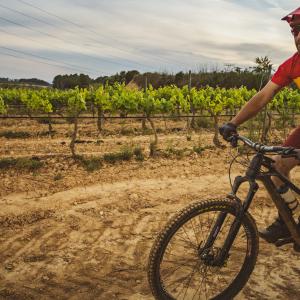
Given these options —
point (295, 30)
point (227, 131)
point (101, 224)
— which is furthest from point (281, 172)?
point (101, 224)

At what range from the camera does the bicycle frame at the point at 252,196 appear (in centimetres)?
270

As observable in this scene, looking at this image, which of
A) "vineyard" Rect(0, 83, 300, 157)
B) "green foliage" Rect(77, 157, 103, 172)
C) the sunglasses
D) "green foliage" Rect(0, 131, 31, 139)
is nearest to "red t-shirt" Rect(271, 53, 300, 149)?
the sunglasses

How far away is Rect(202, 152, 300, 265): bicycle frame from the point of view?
2699 mm

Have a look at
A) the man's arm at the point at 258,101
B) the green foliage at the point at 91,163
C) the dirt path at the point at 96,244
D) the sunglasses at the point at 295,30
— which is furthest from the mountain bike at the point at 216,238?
the green foliage at the point at 91,163

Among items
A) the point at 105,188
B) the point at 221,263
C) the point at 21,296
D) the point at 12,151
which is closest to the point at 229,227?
the point at 221,263

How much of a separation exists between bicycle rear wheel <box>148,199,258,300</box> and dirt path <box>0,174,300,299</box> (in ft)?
0.79

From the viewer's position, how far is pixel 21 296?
3160 millimetres

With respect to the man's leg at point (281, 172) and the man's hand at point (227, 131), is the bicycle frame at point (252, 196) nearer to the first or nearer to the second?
the man's leg at point (281, 172)

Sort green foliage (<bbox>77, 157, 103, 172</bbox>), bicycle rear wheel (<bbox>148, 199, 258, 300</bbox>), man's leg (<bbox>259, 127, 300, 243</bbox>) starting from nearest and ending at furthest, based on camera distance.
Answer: bicycle rear wheel (<bbox>148, 199, 258, 300</bbox>) → man's leg (<bbox>259, 127, 300, 243</bbox>) → green foliage (<bbox>77, 157, 103, 172</bbox>)

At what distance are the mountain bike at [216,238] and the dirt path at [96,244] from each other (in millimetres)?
293

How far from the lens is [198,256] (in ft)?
9.29

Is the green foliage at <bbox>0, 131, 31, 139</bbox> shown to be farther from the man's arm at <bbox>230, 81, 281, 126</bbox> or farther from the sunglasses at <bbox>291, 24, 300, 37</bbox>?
the sunglasses at <bbox>291, 24, 300, 37</bbox>

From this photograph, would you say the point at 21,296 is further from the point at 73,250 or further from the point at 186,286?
the point at 186,286

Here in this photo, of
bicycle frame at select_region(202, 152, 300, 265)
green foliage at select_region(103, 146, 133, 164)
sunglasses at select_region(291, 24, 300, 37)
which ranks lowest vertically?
green foliage at select_region(103, 146, 133, 164)
